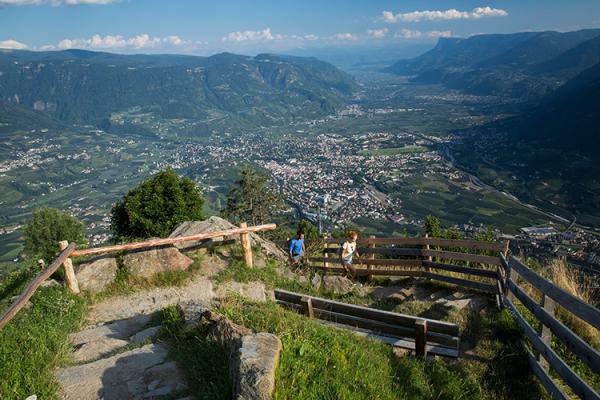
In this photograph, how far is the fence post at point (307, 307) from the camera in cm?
732

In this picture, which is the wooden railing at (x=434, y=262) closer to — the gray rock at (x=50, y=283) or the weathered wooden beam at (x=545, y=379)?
the weathered wooden beam at (x=545, y=379)

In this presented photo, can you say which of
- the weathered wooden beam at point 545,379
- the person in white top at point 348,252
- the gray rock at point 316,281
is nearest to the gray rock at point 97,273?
the gray rock at point 316,281

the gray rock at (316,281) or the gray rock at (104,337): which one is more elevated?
the gray rock at (104,337)

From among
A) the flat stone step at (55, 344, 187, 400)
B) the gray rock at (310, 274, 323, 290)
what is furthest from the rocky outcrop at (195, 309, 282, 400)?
the gray rock at (310, 274, 323, 290)

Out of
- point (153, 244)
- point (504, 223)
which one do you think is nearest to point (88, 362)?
point (153, 244)

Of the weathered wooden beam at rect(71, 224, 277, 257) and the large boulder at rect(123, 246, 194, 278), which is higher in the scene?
the weathered wooden beam at rect(71, 224, 277, 257)

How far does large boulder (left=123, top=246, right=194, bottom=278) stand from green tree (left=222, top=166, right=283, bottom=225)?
24.7 m

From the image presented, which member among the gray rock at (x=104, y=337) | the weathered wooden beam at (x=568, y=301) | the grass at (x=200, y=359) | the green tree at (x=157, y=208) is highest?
the weathered wooden beam at (x=568, y=301)

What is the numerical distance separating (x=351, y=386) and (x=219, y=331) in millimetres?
1851

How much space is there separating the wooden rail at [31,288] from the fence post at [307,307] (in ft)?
14.9

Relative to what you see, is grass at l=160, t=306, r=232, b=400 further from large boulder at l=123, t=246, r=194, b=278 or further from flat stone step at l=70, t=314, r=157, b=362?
large boulder at l=123, t=246, r=194, b=278

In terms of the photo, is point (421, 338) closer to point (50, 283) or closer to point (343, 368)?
point (343, 368)

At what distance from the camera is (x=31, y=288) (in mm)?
7539

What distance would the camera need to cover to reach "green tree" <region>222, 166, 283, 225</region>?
3678 centimetres
